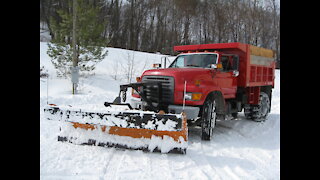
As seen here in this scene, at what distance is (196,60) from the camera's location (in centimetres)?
669

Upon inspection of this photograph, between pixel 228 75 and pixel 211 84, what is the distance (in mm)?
1150

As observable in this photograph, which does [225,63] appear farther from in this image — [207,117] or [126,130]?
[126,130]

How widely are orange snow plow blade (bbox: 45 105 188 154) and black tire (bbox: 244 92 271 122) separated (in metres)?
4.46

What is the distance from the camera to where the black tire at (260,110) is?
853 cm

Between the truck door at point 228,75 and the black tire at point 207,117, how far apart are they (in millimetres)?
660

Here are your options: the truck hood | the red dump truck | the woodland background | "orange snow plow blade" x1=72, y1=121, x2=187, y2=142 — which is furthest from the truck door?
the woodland background

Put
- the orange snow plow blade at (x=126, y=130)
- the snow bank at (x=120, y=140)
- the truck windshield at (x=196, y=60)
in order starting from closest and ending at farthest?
the orange snow plow blade at (x=126, y=130)
the snow bank at (x=120, y=140)
the truck windshield at (x=196, y=60)

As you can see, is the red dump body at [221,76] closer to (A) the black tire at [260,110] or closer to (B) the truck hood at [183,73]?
(B) the truck hood at [183,73]

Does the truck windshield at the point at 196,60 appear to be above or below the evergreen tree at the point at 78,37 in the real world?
below

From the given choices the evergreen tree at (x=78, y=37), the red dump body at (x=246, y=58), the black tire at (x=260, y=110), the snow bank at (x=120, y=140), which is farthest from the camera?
the evergreen tree at (x=78, y=37)

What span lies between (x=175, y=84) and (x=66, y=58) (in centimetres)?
969

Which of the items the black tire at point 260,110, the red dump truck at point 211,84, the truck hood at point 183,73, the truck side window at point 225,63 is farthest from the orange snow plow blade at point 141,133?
the black tire at point 260,110
